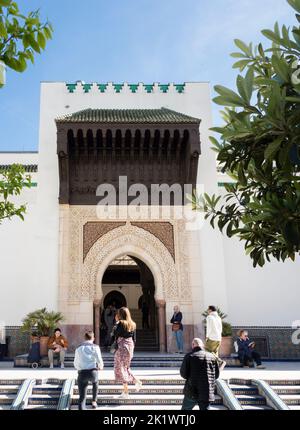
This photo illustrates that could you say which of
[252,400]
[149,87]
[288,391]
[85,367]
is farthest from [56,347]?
[149,87]

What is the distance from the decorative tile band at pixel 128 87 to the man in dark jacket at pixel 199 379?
7098mm

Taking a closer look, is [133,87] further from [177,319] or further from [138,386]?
[138,386]

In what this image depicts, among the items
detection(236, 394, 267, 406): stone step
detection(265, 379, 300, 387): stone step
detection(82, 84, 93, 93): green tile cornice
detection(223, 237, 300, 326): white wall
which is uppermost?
detection(82, 84, 93, 93): green tile cornice

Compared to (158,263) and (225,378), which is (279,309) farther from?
(225,378)

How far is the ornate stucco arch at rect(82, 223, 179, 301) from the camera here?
8.41 metres

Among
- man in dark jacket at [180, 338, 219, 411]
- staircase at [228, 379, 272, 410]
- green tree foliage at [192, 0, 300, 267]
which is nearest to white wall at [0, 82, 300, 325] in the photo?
staircase at [228, 379, 272, 410]

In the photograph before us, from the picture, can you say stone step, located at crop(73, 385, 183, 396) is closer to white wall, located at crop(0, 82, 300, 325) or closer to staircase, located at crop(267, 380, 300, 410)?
staircase, located at crop(267, 380, 300, 410)

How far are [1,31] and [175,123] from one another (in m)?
6.83

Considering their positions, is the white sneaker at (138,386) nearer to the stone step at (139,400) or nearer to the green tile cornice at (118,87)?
the stone step at (139,400)

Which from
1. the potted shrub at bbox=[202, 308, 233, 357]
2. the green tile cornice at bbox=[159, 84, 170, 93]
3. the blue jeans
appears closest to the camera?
the potted shrub at bbox=[202, 308, 233, 357]

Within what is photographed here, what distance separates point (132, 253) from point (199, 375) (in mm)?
5243

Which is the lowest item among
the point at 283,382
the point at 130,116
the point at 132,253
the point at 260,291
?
the point at 283,382

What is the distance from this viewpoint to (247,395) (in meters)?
4.93

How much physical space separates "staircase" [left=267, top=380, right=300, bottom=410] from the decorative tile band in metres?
6.39
